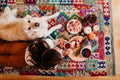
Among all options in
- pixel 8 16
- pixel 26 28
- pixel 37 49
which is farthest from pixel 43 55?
pixel 8 16

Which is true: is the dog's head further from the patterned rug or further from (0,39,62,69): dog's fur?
(0,39,62,69): dog's fur

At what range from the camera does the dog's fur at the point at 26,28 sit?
152cm

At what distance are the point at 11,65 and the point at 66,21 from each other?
515 mm

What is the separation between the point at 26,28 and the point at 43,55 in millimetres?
233

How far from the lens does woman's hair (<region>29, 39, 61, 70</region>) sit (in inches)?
57.1

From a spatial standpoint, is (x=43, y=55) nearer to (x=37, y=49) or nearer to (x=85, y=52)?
(x=37, y=49)

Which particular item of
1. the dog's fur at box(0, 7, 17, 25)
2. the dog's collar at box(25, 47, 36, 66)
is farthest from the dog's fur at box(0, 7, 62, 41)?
the dog's collar at box(25, 47, 36, 66)

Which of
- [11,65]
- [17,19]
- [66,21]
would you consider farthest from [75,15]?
[11,65]

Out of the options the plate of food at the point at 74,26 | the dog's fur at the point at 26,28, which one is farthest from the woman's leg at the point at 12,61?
the plate of food at the point at 74,26

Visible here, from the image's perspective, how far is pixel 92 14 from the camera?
62.2 inches

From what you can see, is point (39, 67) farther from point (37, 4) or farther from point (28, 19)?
point (37, 4)

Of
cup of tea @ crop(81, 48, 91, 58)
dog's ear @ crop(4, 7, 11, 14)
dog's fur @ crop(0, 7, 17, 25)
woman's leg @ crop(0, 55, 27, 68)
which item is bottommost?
woman's leg @ crop(0, 55, 27, 68)

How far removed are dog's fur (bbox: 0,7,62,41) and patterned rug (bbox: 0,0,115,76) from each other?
0.13ft

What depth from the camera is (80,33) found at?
5.12 feet
